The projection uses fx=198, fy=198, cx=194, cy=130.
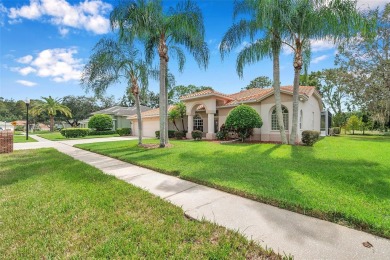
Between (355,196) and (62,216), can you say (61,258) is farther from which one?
(355,196)

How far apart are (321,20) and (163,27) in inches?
363

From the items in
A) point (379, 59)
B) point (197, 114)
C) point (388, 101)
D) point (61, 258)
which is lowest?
point (61, 258)

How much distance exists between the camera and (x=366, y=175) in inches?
242

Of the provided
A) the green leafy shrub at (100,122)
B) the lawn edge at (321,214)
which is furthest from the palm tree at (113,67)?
the green leafy shrub at (100,122)

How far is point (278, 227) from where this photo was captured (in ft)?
10.9

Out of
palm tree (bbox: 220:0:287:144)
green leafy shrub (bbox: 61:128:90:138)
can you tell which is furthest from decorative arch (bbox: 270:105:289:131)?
green leafy shrub (bbox: 61:128:90:138)

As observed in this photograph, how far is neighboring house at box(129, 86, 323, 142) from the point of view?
16.2 metres

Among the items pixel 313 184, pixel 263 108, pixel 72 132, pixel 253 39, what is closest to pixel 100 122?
pixel 72 132

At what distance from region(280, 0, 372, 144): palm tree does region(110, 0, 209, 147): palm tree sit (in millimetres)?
5137

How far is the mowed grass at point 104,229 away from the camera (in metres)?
2.71

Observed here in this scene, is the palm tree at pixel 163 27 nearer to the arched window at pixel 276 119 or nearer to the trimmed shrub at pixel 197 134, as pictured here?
the trimmed shrub at pixel 197 134

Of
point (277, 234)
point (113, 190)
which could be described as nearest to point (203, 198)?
point (277, 234)

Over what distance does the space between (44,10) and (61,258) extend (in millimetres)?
12828

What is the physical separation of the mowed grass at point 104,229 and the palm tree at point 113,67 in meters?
10.1
